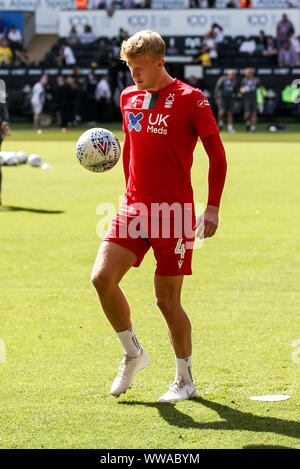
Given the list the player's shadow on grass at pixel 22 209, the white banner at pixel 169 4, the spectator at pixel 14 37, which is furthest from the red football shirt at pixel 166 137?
the spectator at pixel 14 37

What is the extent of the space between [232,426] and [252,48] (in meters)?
34.8

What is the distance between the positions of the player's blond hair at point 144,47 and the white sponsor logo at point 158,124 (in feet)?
1.23

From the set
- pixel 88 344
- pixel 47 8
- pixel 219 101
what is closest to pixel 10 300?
pixel 88 344

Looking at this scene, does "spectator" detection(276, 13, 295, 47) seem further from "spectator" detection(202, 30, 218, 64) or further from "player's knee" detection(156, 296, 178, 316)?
"player's knee" detection(156, 296, 178, 316)

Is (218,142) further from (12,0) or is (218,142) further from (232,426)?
(12,0)

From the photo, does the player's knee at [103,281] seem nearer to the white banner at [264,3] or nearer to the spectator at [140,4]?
the white banner at [264,3]

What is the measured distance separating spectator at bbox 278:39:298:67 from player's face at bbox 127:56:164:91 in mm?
32847

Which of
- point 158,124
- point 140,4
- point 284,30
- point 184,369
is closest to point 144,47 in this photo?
point 158,124

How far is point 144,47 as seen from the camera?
17.4 ft

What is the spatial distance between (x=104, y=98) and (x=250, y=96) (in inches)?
255

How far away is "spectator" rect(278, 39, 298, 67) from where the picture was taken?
37.3 metres

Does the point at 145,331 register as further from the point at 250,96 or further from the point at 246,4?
the point at 246,4

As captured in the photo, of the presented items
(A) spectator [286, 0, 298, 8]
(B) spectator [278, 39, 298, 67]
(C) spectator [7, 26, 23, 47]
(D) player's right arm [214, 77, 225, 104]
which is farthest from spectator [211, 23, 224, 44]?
(C) spectator [7, 26, 23, 47]

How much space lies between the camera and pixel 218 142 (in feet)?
17.9
